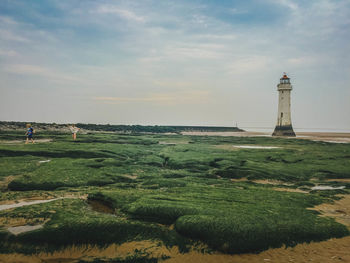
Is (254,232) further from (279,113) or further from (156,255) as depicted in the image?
(279,113)

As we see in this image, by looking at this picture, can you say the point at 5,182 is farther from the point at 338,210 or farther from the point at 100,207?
the point at 338,210

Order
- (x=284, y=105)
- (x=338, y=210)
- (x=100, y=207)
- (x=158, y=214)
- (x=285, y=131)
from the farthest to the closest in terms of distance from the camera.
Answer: (x=285, y=131) < (x=284, y=105) < (x=338, y=210) < (x=100, y=207) < (x=158, y=214)

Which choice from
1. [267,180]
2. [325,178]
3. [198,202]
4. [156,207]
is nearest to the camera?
[156,207]

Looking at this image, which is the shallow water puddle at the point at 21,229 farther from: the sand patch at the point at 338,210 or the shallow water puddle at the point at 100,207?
the sand patch at the point at 338,210

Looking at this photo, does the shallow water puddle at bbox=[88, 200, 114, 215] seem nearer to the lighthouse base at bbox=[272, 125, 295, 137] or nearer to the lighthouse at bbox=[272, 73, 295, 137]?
the lighthouse at bbox=[272, 73, 295, 137]

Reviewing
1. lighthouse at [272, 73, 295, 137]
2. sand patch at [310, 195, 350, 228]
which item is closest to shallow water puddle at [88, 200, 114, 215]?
sand patch at [310, 195, 350, 228]

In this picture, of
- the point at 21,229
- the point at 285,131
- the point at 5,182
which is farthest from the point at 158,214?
the point at 285,131

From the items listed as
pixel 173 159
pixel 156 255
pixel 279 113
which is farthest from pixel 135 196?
pixel 279 113

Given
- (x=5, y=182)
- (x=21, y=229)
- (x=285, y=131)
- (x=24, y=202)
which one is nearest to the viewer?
(x=21, y=229)

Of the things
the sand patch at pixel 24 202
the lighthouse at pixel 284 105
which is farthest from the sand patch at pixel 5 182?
the lighthouse at pixel 284 105
